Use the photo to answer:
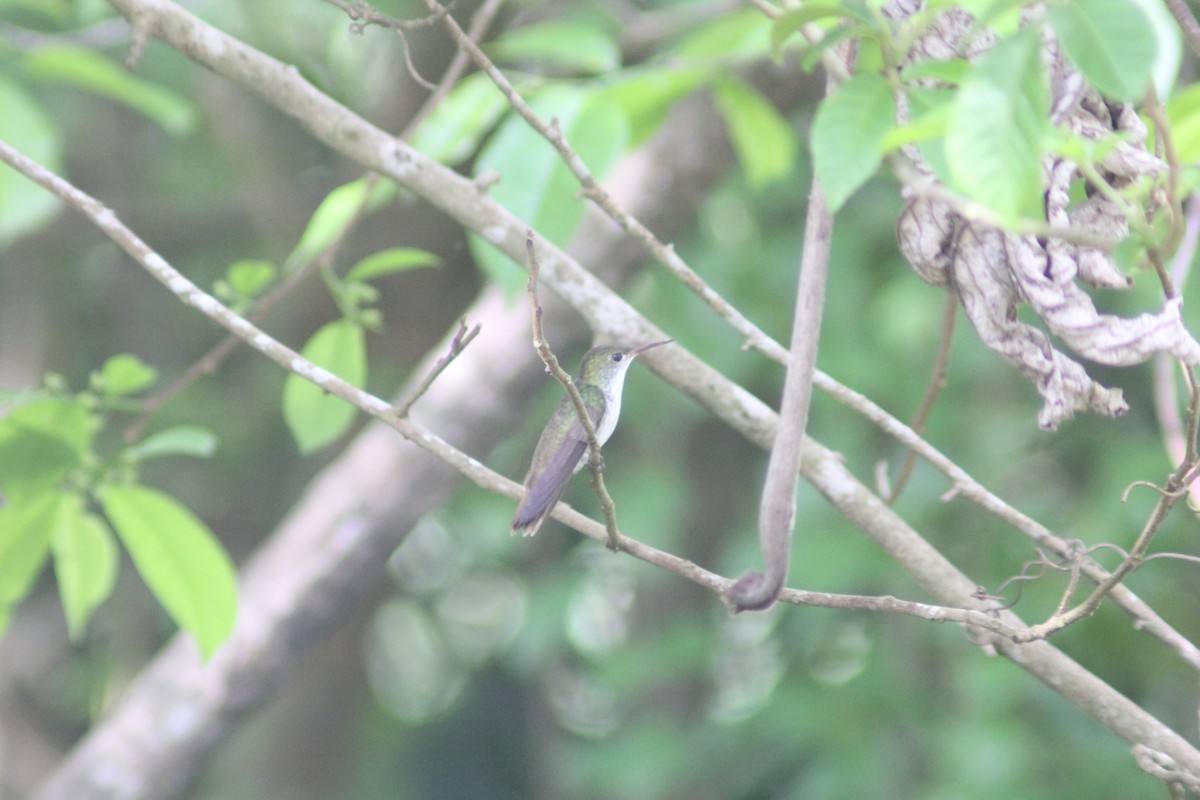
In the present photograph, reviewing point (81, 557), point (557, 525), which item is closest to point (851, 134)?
point (81, 557)

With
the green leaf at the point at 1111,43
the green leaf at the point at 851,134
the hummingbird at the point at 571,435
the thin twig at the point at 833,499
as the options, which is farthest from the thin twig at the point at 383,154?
the green leaf at the point at 1111,43

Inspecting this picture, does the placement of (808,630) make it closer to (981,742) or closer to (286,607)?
(981,742)

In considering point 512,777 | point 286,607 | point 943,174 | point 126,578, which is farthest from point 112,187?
point 943,174

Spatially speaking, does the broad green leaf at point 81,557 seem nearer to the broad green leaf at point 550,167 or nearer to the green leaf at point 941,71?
the broad green leaf at point 550,167

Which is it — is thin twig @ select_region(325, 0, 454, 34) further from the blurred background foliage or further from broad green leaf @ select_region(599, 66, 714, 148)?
the blurred background foliage

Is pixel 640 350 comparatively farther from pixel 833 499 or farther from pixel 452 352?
pixel 452 352

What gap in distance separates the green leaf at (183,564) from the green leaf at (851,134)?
1395 mm

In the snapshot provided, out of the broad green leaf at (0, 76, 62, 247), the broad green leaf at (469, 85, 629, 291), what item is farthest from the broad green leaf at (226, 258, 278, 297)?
the broad green leaf at (0, 76, 62, 247)

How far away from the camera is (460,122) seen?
243 centimetres

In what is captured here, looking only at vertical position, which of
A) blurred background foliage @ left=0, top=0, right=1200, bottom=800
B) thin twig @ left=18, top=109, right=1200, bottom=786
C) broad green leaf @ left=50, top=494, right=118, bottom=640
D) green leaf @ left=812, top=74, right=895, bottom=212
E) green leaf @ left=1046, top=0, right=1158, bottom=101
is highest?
green leaf @ left=1046, top=0, right=1158, bottom=101

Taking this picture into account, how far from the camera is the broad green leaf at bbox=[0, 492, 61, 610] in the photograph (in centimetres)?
200

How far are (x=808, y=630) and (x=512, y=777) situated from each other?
2.32 m

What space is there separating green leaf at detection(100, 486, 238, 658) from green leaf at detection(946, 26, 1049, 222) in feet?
5.16

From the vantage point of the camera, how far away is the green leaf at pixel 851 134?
1213 mm
